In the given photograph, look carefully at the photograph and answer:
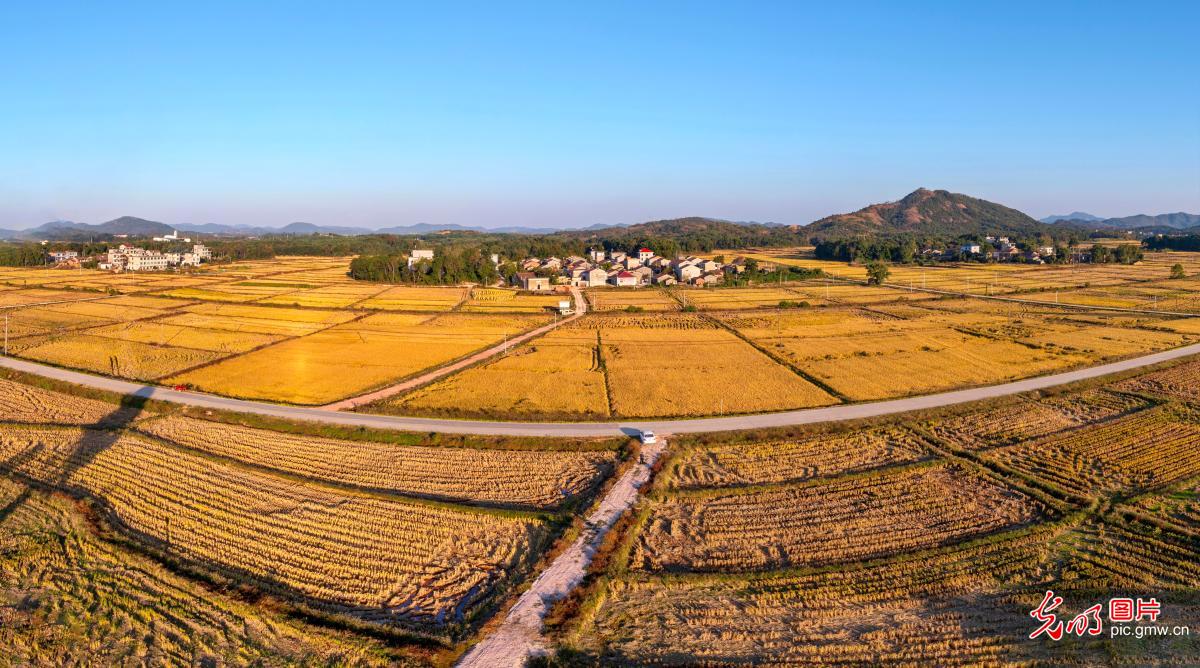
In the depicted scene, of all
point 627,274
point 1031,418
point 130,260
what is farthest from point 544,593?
point 130,260

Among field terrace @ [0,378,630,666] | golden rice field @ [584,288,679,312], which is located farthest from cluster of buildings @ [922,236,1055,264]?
field terrace @ [0,378,630,666]

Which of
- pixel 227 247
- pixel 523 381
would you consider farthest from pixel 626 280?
pixel 227 247

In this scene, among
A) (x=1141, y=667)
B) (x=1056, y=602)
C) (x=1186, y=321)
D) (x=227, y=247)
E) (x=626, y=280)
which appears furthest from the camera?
(x=227, y=247)

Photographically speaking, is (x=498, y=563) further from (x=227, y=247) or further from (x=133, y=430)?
(x=227, y=247)

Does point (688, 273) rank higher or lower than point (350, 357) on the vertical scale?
higher

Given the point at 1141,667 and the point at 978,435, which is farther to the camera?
the point at 978,435

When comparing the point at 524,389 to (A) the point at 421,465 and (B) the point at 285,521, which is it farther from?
(B) the point at 285,521

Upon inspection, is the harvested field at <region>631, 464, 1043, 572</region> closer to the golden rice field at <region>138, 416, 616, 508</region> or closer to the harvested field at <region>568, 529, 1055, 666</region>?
the harvested field at <region>568, 529, 1055, 666</region>
